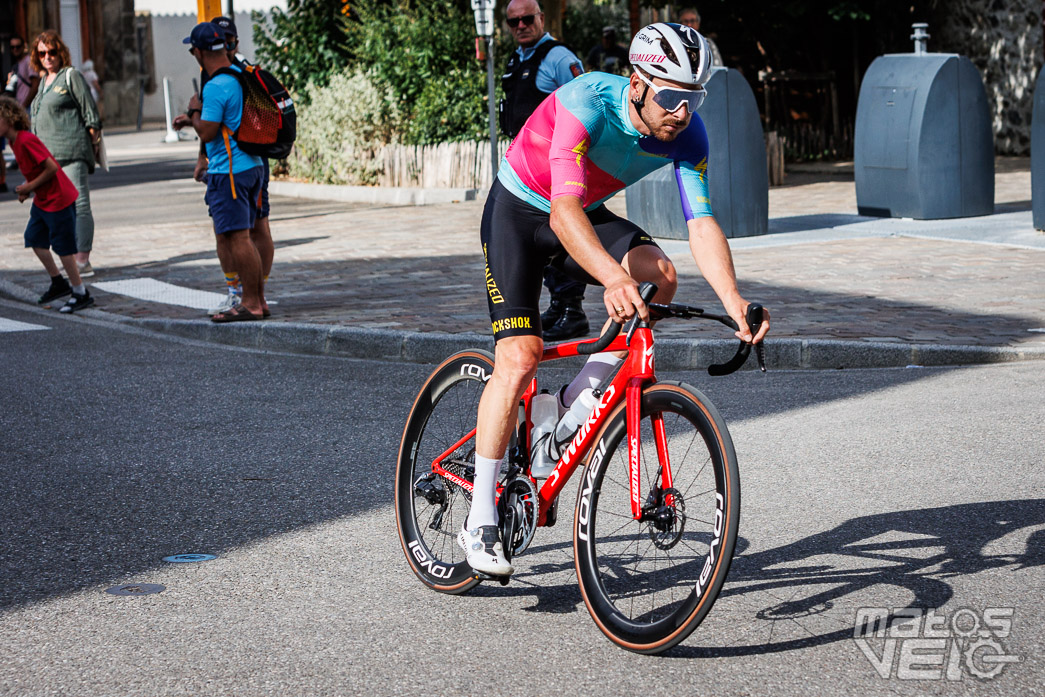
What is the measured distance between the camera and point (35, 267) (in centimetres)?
1261

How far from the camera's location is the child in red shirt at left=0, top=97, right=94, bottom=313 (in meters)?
10.2

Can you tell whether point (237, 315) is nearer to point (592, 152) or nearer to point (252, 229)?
point (252, 229)

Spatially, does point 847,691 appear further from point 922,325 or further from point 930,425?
point 922,325

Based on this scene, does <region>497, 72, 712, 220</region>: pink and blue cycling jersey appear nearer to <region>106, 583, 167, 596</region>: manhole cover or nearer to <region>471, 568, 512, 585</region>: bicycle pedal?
<region>471, 568, 512, 585</region>: bicycle pedal

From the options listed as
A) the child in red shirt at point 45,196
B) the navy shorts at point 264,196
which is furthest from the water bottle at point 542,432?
the child in red shirt at point 45,196

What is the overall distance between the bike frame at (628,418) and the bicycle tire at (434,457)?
0.85ft

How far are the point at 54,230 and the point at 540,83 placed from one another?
3.94 meters

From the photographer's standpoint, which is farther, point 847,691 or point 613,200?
point 613,200

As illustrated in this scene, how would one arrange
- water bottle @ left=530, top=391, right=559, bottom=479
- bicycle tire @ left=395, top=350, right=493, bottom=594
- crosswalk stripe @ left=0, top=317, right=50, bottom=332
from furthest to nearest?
crosswalk stripe @ left=0, top=317, right=50, bottom=332
bicycle tire @ left=395, top=350, right=493, bottom=594
water bottle @ left=530, top=391, right=559, bottom=479

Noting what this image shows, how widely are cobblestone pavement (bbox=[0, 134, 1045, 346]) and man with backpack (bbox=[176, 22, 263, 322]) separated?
0.68m

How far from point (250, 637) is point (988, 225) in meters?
10.2

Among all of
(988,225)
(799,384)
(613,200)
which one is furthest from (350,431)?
(613,200)

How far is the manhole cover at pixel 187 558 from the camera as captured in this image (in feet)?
15.3

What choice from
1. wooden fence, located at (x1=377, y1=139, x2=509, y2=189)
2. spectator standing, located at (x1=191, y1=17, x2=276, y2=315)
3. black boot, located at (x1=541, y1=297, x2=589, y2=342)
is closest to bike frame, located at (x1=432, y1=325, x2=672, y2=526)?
black boot, located at (x1=541, y1=297, x2=589, y2=342)
